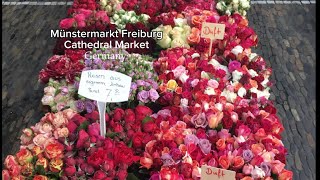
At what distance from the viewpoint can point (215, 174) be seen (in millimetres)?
2104

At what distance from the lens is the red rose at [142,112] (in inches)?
104

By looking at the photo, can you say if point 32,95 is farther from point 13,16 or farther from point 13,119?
point 13,16

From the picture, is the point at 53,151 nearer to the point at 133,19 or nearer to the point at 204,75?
the point at 204,75

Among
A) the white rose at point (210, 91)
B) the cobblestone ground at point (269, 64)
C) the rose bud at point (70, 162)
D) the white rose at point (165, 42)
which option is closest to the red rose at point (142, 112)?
the white rose at point (210, 91)

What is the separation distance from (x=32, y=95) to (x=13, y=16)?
1.63 meters

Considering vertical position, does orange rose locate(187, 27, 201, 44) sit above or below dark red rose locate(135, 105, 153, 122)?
above

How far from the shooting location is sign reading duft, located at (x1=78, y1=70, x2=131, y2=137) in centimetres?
238

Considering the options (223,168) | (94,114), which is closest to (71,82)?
(94,114)

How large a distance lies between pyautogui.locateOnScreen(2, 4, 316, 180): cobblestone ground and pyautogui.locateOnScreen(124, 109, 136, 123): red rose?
1.26 metres

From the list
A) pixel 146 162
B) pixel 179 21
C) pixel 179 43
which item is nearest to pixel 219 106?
pixel 146 162

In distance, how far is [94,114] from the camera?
2.64 meters

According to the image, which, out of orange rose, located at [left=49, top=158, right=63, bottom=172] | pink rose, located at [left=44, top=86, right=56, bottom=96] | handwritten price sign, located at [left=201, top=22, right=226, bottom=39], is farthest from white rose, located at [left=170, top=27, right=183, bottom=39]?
orange rose, located at [left=49, top=158, right=63, bottom=172]

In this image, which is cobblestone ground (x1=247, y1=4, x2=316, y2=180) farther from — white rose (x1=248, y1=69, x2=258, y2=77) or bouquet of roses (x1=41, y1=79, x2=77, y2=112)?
bouquet of roses (x1=41, y1=79, x2=77, y2=112)

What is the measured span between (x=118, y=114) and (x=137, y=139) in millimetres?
235
